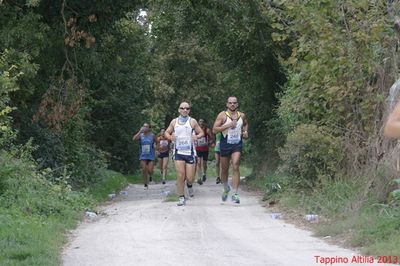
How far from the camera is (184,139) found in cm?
1330

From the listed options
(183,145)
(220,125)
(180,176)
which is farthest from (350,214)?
(183,145)

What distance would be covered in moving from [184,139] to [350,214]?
443 centimetres

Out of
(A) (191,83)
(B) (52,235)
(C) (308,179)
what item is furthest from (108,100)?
(B) (52,235)

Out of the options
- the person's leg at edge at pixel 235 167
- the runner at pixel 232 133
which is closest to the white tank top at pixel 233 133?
the runner at pixel 232 133

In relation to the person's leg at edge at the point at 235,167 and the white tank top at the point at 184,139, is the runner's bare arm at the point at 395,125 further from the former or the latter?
the white tank top at the point at 184,139

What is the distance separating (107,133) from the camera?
30266 millimetres

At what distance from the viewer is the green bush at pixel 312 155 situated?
1190 centimetres

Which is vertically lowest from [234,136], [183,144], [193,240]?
[193,240]

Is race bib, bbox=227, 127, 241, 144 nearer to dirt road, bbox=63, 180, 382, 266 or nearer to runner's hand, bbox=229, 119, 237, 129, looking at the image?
runner's hand, bbox=229, 119, 237, 129

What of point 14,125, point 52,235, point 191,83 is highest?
point 191,83

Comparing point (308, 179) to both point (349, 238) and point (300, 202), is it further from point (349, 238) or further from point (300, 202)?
point (349, 238)

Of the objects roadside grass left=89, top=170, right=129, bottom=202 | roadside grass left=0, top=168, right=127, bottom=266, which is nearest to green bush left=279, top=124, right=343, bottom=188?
roadside grass left=0, top=168, right=127, bottom=266

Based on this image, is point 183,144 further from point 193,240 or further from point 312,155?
point 193,240

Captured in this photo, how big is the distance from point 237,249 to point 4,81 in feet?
17.4
